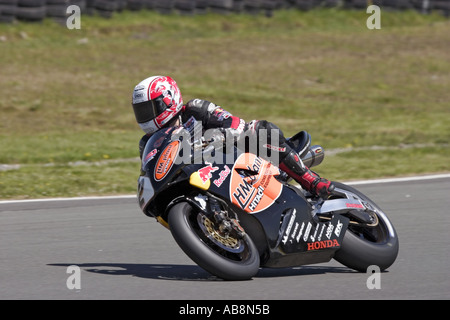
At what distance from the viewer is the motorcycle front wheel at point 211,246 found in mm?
5113

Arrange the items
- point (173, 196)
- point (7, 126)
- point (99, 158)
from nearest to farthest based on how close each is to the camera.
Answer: point (173, 196)
point (99, 158)
point (7, 126)

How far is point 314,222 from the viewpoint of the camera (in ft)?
18.9

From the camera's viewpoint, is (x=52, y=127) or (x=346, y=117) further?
(x=346, y=117)

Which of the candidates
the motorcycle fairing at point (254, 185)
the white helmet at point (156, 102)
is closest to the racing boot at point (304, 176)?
the motorcycle fairing at point (254, 185)

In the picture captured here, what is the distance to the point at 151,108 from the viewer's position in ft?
18.6

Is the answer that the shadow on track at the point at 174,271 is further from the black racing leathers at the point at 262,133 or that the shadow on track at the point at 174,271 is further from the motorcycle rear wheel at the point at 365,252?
the black racing leathers at the point at 262,133

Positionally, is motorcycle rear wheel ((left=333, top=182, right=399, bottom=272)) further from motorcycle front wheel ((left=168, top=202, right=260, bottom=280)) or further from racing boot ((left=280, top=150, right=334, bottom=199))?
motorcycle front wheel ((left=168, top=202, right=260, bottom=280))

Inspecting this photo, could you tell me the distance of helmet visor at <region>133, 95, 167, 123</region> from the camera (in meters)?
5.66

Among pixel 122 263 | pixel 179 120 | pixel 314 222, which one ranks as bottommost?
pixel 122 263

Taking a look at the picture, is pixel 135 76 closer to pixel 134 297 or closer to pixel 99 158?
pixel 99 158

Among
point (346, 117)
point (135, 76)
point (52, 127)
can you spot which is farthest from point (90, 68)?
point (346, 117)

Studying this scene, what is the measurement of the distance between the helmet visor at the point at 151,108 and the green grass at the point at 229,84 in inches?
176

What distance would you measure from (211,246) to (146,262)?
Result: 125 centimetres

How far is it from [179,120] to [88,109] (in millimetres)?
10782
